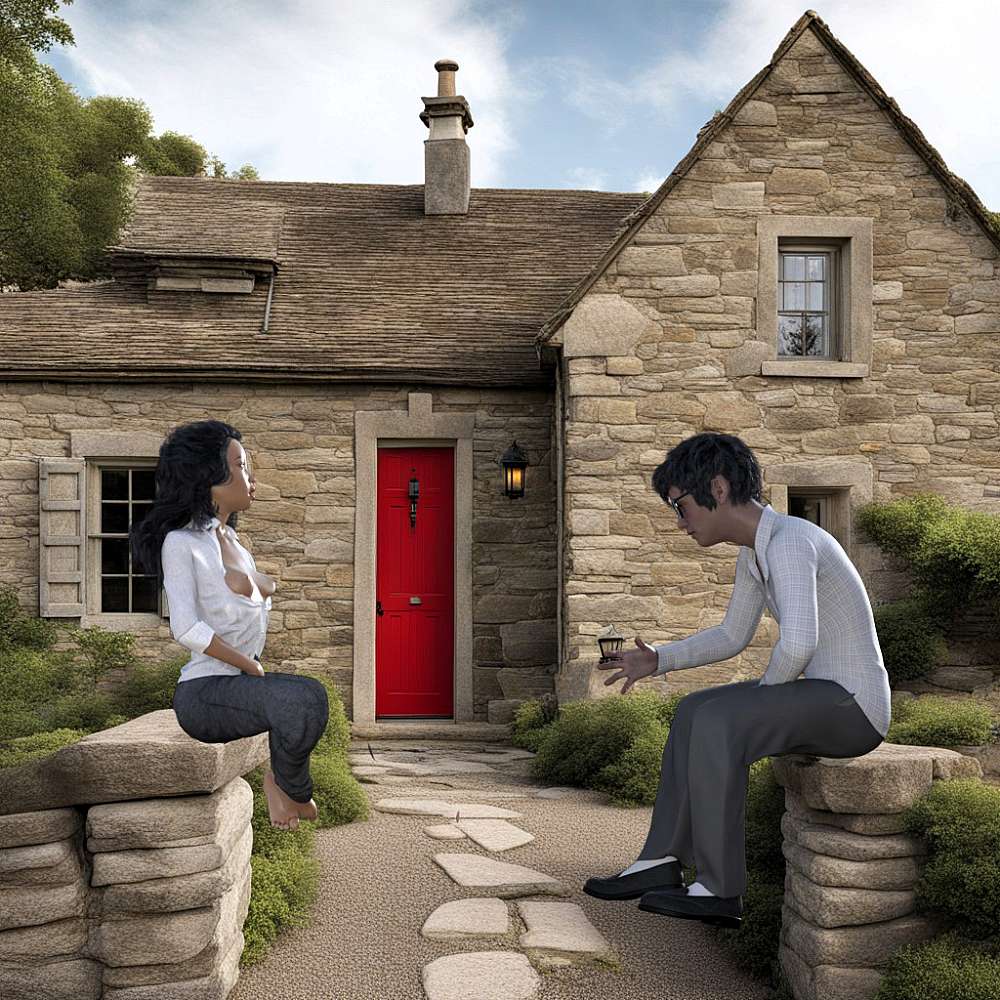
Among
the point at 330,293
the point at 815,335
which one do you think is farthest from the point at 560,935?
the point at 330,293

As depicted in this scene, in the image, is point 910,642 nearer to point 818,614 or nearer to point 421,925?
point 421,925

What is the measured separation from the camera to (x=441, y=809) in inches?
265

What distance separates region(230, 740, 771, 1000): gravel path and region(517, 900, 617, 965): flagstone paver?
0.05m

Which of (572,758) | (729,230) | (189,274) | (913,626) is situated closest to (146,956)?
(572,758)

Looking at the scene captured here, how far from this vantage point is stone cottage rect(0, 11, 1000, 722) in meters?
9.22

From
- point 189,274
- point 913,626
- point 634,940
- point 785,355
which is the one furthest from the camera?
point 189,274

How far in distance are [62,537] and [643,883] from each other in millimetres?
7698

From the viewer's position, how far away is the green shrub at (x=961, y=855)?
3604 mm

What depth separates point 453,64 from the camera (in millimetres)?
12930

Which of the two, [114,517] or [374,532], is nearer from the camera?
[374,532]

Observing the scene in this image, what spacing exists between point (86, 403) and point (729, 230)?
5681 millimetres

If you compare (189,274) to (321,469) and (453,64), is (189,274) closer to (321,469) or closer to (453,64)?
(321,469)

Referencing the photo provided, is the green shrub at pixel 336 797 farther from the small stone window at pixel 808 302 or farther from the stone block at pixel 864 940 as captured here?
the small stone window at pixel 808 302

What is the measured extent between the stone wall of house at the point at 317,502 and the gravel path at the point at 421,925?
3.62 m
